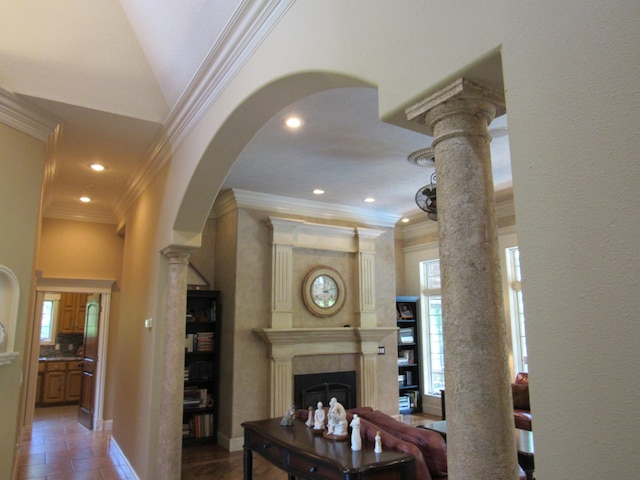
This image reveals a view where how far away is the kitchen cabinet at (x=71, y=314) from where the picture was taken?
32.7 ft

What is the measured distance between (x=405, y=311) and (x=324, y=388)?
8.55 ft

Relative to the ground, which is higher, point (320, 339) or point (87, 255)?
point (87, 255)

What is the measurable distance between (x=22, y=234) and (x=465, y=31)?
3756 mm

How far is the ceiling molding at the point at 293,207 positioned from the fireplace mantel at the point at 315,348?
1709mm

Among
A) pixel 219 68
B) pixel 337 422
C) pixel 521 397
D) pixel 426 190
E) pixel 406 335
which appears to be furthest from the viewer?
pixel 406 335

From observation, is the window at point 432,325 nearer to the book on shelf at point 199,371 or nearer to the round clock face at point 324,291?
the round clock face at point 324,291

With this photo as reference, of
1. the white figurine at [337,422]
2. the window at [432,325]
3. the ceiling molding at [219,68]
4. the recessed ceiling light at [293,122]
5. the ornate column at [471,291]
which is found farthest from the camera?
the window at [432,325]

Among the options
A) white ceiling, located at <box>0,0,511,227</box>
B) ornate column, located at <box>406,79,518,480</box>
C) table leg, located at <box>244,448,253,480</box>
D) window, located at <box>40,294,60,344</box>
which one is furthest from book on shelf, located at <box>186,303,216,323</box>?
ornate column, located at <box>406,79,518,480</box>

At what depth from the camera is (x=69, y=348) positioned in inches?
396

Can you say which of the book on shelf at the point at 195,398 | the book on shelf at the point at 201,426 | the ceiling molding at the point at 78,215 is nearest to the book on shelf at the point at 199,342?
the book on shelf at the point at 195,398

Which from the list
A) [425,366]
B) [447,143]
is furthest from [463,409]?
[425,366]

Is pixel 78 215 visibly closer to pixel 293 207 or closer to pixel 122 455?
pixel 293 207

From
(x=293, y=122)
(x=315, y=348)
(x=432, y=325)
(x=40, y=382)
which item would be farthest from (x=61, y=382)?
(x=293, y=122)

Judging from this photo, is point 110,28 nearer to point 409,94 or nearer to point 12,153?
point 12,153
